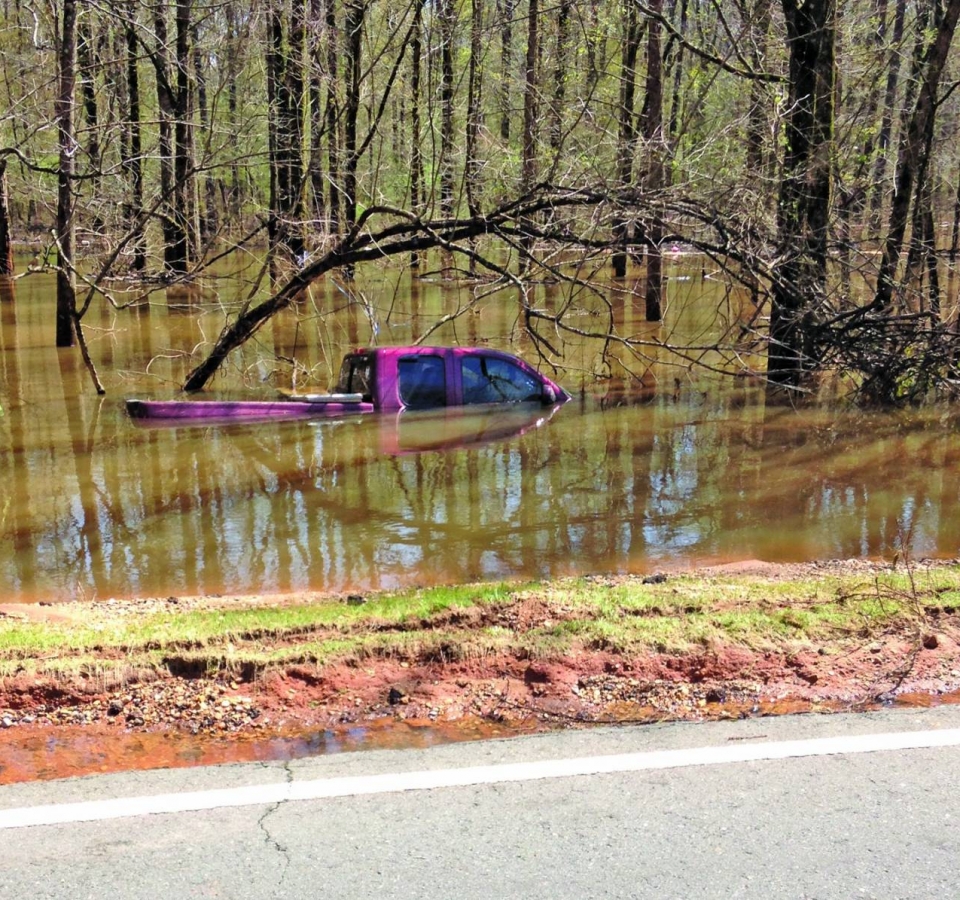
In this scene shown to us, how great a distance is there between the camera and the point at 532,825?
375 cm

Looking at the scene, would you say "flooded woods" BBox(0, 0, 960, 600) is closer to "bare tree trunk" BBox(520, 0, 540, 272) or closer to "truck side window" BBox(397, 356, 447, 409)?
"bare tree trunk" BBox(520, 0, 540, 272)

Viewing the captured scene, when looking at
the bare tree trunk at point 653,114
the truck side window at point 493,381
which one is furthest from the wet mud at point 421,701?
the bare tree trunk at point 653,114

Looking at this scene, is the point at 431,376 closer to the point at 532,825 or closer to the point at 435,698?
the point at 435,698

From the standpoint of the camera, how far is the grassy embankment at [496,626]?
5301 millimetres

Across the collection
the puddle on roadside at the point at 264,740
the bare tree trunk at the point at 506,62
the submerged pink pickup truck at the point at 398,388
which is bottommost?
the puddle on roadside at the point at 264,740

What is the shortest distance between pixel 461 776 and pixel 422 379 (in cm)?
987

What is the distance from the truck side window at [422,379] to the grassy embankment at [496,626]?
279 inches

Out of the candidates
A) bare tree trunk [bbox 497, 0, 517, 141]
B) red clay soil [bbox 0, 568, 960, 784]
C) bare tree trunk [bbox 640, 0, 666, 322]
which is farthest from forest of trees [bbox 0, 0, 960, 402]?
red clay soil [bbox 0, 568, 960, 784]

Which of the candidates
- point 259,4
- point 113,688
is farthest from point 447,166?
point 113,688

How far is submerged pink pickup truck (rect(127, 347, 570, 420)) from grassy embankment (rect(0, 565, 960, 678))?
23.3ft

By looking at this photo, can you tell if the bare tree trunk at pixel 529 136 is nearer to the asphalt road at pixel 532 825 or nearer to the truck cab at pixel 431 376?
the truck cab at pixel 431 376

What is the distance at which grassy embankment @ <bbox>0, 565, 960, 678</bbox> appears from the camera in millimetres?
5301

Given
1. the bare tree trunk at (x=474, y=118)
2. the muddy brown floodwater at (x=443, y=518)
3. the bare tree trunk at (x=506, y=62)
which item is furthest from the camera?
the bare tree trunk at (x=506, y=62)

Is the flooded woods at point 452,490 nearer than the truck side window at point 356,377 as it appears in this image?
Yes
